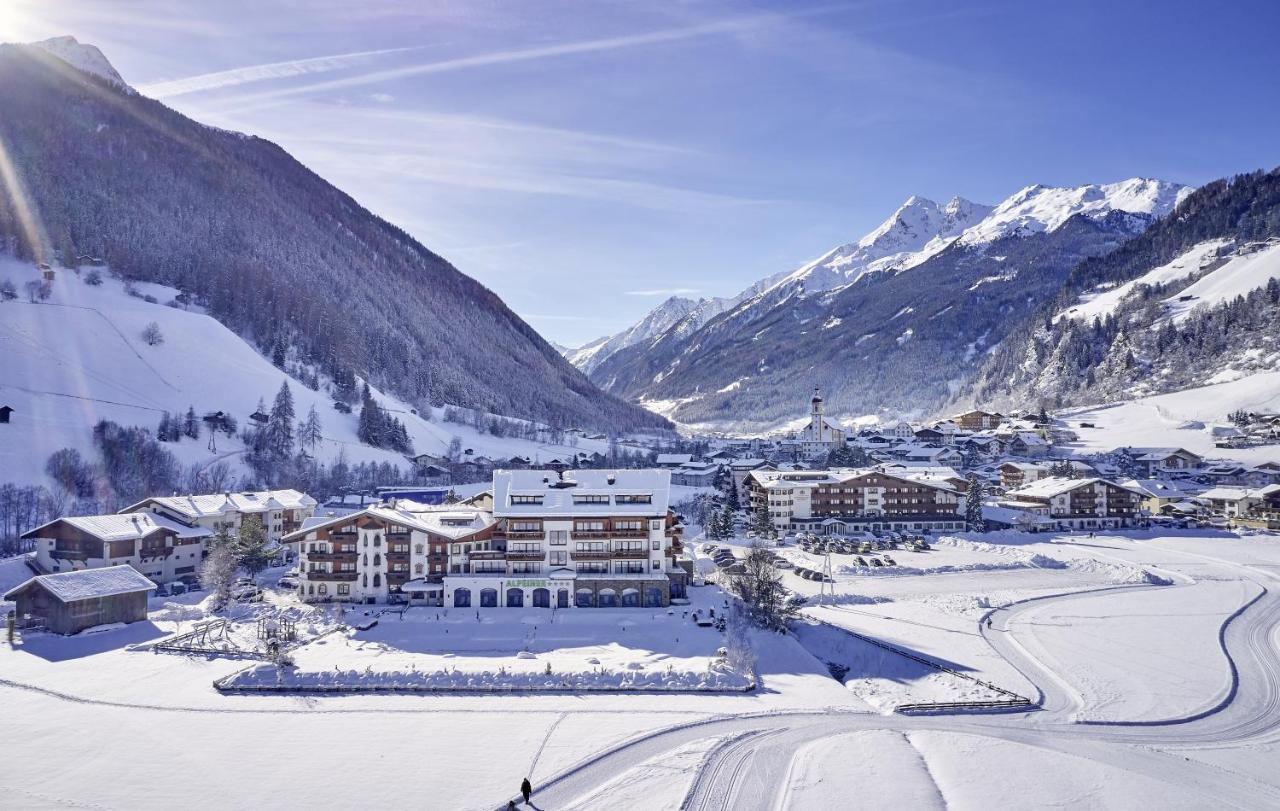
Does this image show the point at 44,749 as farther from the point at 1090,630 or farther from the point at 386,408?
the point at 386,408

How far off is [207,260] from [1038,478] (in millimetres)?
168659

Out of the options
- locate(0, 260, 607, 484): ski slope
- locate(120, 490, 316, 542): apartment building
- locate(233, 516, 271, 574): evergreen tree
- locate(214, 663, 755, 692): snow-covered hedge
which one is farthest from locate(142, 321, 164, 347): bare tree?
locate(214, 663, 755, 692): snow-covered hedge

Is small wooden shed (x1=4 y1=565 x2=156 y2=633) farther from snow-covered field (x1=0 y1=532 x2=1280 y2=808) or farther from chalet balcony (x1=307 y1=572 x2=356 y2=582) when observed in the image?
chalet balcony (x1=307 y1=572 x2=356 y2=582)

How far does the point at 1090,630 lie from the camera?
4388 centimetres

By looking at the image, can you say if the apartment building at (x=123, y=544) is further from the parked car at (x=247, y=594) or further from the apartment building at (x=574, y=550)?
the apartment building at (x=574, y=550)

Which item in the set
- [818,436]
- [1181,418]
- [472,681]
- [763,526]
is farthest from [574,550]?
[1181,418]

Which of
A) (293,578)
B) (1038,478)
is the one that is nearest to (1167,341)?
(1038,478)

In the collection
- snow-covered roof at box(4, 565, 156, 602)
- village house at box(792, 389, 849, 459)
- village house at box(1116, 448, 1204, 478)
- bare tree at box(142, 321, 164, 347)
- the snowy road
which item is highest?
bare tree at box(142, 321, 164, 347)

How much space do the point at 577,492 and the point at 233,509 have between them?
109 ft

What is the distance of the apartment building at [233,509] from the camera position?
60.3 meters

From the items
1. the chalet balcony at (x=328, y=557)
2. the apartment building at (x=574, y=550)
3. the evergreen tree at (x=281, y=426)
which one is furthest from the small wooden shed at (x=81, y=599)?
the evergreen tree at (x=281, y=426)

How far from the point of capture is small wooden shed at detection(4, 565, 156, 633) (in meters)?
41.7

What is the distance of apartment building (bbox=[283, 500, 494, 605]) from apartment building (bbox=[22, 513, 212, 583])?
1354 centimetres

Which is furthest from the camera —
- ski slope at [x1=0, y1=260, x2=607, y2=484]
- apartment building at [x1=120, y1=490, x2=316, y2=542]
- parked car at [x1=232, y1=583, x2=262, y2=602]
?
ski slope at [x1=0, y1=260, x2=607, y2=484]
